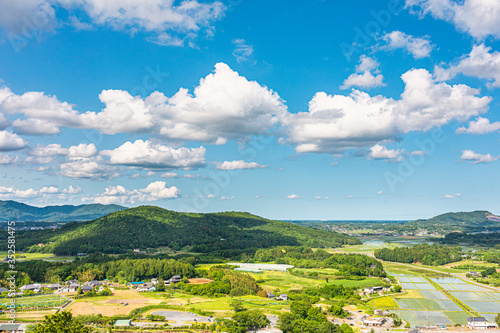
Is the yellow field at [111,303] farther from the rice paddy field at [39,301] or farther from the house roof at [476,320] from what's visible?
the house roof at [476,320]

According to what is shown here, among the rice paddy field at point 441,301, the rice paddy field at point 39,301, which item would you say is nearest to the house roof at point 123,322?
the rice paddy field at point 39,301

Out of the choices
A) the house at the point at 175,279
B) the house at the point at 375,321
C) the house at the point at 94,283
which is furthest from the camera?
the house at the point at 175,279

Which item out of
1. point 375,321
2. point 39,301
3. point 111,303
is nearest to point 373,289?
point 375,321

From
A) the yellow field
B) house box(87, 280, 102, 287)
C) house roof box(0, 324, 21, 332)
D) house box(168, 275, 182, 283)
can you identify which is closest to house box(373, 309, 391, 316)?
the yellow field

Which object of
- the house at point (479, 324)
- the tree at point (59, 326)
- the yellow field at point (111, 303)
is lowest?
the house at point (479, 324)

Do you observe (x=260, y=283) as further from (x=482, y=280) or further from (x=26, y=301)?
(x=482, y=280)
